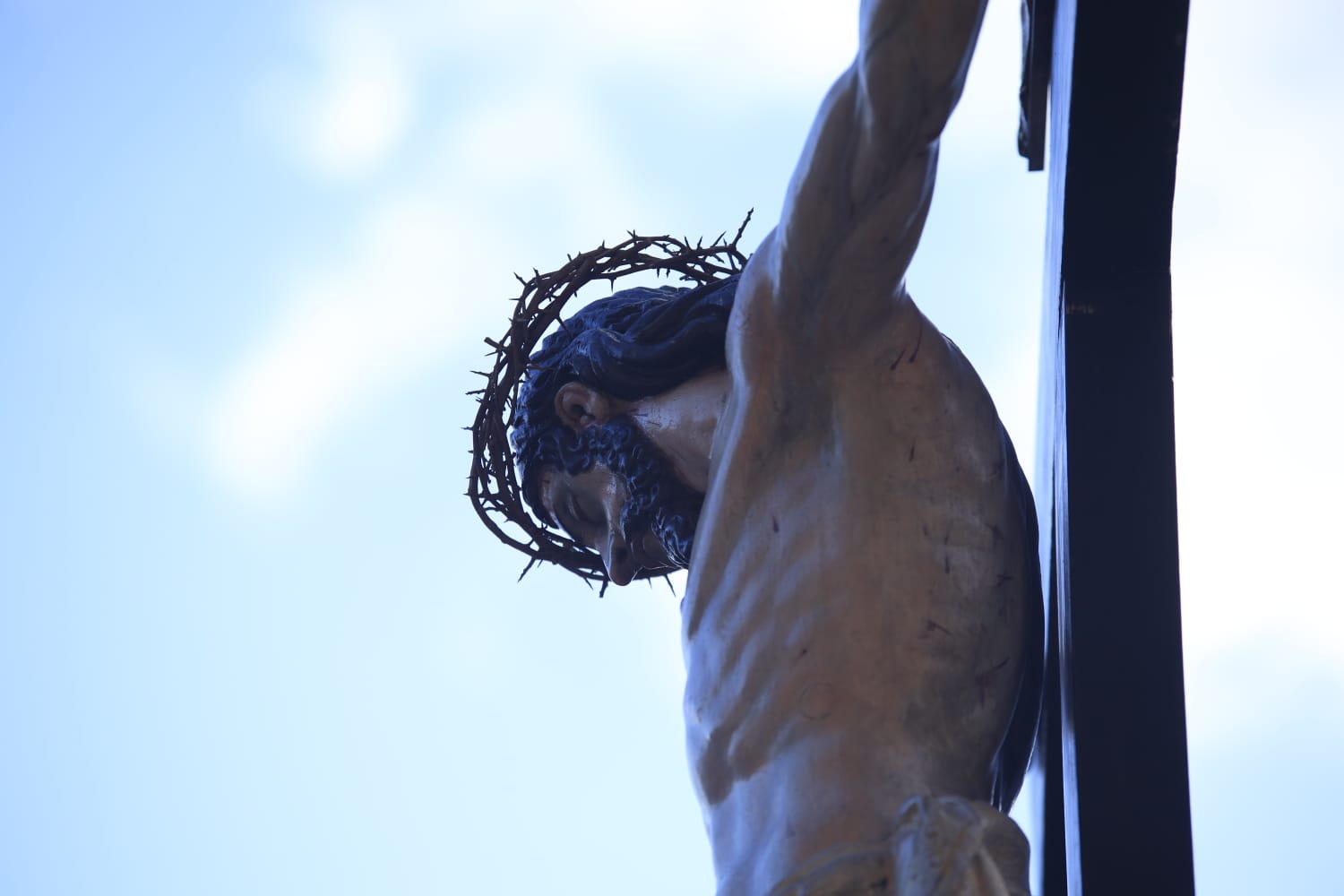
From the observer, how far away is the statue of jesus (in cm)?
328

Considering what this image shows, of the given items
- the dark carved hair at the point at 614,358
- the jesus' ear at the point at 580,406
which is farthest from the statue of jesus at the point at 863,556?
the jesus' ear at the point at 580,406

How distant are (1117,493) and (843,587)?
0.56m

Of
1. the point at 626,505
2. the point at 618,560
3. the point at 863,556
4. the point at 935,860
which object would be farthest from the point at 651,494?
the point at 935,860

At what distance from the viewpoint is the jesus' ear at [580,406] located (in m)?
4.32

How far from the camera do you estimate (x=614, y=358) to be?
4.27 meters

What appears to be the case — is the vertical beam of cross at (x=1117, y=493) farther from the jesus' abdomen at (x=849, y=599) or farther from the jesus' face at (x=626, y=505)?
the jesus' face at (x=626, y=505)

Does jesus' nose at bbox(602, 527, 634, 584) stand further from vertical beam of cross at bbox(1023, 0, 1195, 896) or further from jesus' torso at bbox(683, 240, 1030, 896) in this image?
vertical beam of cross at bbox(1023, 0, 1195, 896)

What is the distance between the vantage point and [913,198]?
343 centimetres

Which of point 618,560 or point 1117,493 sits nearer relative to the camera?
point 1117,493

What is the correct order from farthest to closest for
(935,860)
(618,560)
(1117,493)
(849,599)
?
(618,560) < (1117,493) < (849,599) < (935,860)

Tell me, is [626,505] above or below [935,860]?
above

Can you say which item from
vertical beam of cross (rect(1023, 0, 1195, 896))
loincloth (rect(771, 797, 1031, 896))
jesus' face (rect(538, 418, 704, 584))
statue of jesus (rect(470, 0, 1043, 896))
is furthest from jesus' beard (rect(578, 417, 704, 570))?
loincloth (rect(771, 797, 1031, 896))

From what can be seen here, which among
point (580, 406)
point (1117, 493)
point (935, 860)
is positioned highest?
point (580, 406)

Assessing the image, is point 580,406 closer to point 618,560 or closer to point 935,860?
point 618,560
